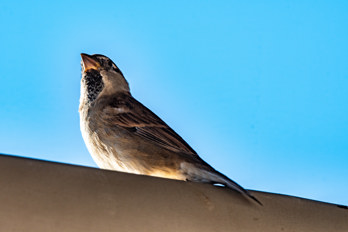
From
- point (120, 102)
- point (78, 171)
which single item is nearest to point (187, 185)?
point (78, 171)

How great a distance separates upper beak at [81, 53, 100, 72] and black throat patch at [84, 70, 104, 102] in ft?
0.05

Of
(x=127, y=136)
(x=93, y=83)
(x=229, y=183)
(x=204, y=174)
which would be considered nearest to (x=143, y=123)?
(x=127, y=136)

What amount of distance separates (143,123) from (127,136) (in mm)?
122

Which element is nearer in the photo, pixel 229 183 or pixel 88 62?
pixel 229 183

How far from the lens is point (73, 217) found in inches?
28.9

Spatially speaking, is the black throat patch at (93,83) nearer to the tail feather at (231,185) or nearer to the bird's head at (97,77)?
the bird's head at (97,77)

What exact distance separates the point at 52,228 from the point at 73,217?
3 cm

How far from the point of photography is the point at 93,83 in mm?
1826

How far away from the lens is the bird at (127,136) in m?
1.45

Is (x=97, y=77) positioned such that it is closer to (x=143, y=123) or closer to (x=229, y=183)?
(x=143, y=123)

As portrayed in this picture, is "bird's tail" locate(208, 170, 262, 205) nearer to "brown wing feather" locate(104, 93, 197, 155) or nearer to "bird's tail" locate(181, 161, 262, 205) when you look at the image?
"bird's tail" locate(181, 161, 262, 205)

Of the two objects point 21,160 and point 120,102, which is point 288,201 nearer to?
point 21,160

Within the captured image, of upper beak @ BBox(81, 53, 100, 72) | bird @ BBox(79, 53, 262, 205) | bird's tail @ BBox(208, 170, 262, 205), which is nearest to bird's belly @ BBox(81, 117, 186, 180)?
bird @ BBox(79, 53, 262, 205)

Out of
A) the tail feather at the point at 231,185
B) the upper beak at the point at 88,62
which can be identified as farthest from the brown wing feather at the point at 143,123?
the tail feather at the point at 231,185
